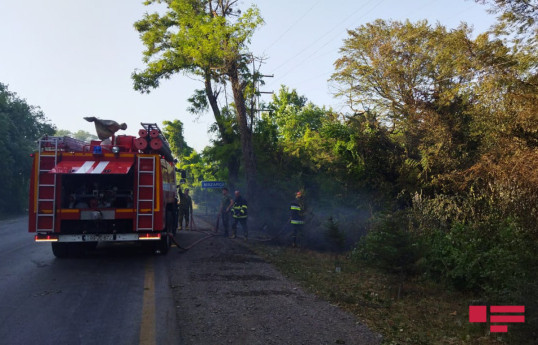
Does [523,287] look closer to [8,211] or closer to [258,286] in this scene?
[258,286]

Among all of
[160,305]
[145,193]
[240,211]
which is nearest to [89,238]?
[145,193]

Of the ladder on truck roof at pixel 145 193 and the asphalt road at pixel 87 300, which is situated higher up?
the ladder on truck roof at pixel 145 193

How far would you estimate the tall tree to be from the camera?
69.1 feet

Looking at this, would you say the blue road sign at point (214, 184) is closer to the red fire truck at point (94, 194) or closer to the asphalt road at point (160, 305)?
the red fire truck at point (94, 194)

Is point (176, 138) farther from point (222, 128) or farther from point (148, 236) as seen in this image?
point (148, 236)

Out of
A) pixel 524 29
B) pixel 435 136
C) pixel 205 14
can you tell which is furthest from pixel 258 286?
pixel 205 14

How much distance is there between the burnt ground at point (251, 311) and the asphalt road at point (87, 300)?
291mm

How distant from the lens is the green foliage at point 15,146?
34875mm

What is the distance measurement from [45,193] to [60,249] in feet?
5.44

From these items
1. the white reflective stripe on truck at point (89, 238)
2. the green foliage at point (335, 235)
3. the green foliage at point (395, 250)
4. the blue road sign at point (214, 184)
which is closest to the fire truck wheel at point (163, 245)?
the white reflective stripe on truck at point (89, 238)

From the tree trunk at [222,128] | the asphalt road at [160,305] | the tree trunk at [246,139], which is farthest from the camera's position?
the tree trunk at [222,128]

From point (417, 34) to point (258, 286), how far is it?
14344 mm
